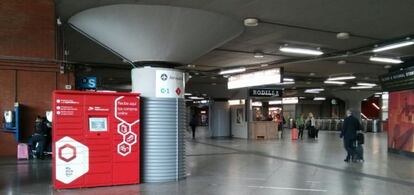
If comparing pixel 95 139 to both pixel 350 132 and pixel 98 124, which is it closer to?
pixel 98 124

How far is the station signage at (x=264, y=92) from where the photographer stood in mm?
25250

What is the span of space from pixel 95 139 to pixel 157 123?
1.38 metres

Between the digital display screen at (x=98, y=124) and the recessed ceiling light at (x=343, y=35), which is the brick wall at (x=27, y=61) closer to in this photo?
the digital display screen at (x=98, y=124)

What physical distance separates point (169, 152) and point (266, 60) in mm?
8644

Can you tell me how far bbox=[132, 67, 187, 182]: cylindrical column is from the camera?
8875mm

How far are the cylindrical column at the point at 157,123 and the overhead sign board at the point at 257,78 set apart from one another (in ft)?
24.7

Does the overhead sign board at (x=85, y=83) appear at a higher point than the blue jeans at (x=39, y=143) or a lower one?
higher

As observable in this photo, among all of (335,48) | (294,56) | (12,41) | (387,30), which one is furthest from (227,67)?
(12,41)

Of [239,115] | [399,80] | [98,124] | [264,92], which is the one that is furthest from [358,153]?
[239,115]

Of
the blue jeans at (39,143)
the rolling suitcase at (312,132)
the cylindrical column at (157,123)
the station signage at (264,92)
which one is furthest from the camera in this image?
the rolling suitcase at (312,132)

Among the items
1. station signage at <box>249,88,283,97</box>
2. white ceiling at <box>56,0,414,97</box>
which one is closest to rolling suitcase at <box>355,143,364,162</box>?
white ceiling at <box>56,0,414,97</box>

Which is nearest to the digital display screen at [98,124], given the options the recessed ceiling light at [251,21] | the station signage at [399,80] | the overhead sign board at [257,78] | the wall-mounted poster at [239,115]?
the recessed ceiling light at [251,21]

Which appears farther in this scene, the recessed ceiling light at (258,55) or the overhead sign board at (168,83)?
the recessed ceiling light at (258,55)

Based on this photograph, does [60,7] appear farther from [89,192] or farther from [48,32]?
[89,192]
